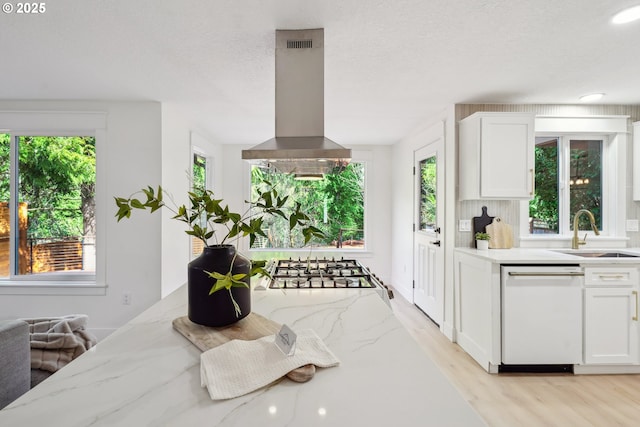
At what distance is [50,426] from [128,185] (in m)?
2.95

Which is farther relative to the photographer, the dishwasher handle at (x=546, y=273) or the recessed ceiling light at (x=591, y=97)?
the recessed ceiling light at (x=591, y=97)

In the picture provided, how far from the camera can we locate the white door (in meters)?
3.54

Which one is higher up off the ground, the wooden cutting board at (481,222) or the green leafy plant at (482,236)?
the wooden cutting board at (481,222)

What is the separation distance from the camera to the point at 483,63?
2309mm

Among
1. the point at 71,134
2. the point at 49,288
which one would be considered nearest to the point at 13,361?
the point at 49,288

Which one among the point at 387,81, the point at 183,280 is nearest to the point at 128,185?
the point at 183,280

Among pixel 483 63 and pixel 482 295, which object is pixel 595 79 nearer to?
pixel 483 63

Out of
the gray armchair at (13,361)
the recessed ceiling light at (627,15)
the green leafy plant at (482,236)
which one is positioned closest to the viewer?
the gray armchair at (13,361)

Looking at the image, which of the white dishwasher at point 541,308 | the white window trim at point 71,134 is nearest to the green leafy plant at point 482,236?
the white dishwasher at point 541,308

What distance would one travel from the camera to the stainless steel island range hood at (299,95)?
172 centimetres

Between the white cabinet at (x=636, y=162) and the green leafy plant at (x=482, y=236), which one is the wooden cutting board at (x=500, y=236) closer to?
the green leafy plant at (x=482, y=236)

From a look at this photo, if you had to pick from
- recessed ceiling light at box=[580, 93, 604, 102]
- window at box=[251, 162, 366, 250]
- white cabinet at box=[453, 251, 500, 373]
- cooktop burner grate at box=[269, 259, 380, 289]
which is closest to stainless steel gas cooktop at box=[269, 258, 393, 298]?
cooktop burner grate at box=[269, 259, 380, 289]

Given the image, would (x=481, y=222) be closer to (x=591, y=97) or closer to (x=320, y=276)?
(x=591, y=97)

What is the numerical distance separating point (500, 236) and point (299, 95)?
7.79ft
